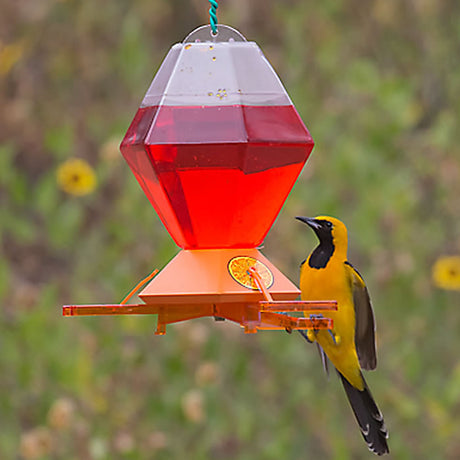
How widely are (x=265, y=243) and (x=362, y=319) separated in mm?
1890

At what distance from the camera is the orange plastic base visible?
6.23 feet

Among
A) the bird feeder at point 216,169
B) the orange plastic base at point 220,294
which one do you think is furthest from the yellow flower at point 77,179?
the orange plastic base at point 220,294

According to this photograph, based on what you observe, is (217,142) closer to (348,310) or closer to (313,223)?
(313,223)

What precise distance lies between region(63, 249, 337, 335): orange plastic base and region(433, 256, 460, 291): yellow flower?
2.32 meters

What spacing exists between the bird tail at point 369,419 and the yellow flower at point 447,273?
5.48 ft

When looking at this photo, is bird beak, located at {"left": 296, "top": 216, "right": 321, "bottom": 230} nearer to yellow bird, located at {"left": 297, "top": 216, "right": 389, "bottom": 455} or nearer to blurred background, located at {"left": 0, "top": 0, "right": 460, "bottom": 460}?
yellow bird, located at {"left": 297, "top": 216, "right": 389, "bottom": 455}

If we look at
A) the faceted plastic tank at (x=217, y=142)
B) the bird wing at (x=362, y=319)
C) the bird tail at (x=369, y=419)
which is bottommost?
the bird tail at (x=369, y=419)

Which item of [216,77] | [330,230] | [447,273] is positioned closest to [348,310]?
[330,230]

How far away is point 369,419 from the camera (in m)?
2.48

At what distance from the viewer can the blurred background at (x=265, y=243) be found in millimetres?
4098

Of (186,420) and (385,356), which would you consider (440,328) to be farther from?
(186,420)

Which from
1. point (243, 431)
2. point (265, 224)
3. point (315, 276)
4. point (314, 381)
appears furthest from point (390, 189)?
point (265, 224)

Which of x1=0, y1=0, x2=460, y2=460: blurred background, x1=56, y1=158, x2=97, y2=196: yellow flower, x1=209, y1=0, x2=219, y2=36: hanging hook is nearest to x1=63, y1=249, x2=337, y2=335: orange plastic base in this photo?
x1=209, y1=0, x2=219, y2=36: hanging hook

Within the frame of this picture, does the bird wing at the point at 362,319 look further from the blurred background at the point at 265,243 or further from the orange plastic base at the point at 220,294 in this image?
the blurred background at the point at 265,243
